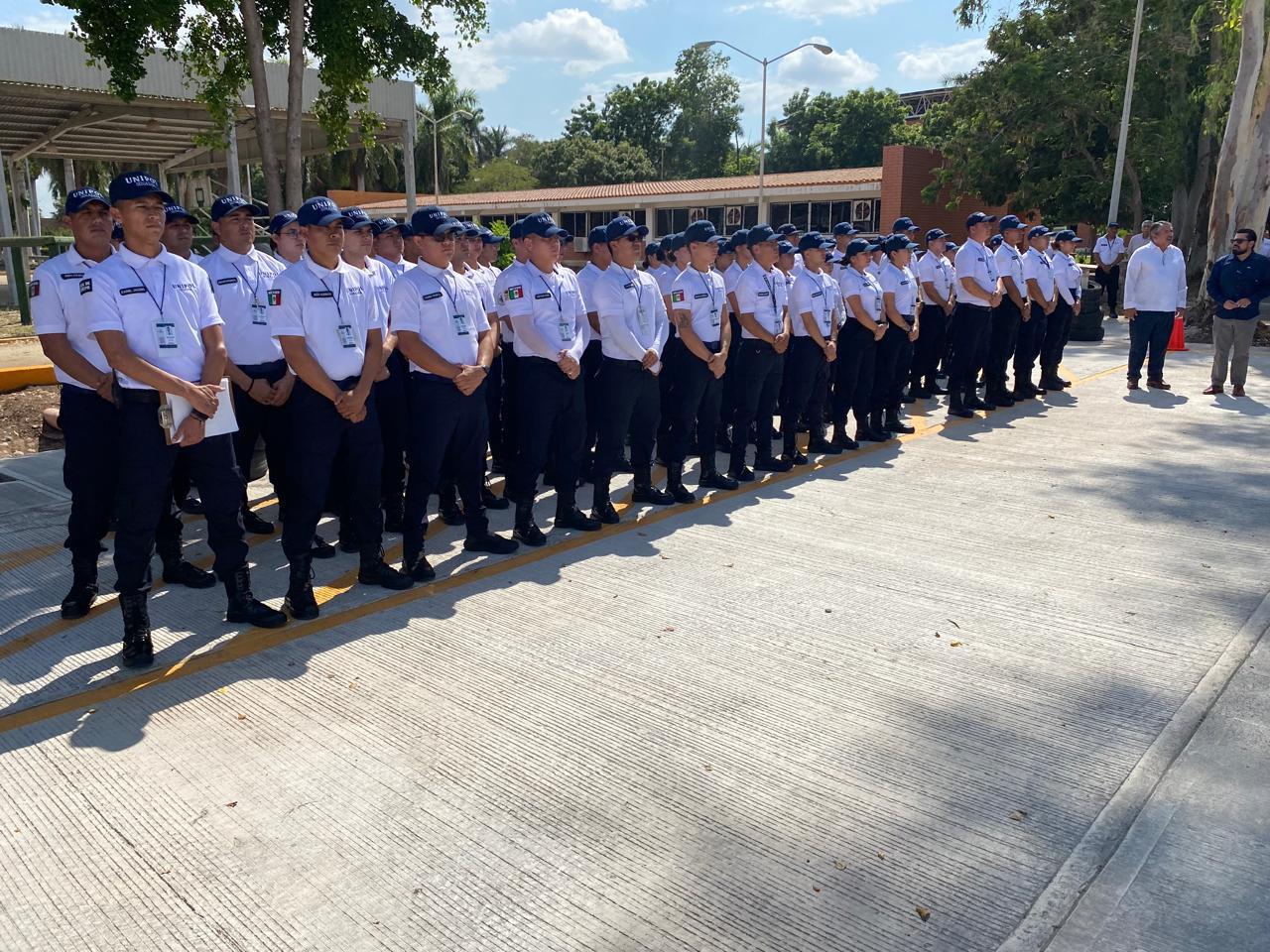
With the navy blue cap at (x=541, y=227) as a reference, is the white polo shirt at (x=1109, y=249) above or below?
above

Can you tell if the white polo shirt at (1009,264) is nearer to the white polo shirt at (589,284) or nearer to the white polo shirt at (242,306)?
the white polo shirt at (589,284)

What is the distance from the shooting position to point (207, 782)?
3307 millimetres

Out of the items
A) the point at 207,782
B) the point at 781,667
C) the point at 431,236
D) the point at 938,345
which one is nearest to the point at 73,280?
the point at 431,236

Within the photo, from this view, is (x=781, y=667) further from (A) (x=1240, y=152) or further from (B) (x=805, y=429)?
(A) (x=1240, y=152)

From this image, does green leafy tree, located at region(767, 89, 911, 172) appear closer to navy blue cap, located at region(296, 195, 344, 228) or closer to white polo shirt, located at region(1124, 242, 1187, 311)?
white polo shirt, located at region(1124, 242, 1187, 311)

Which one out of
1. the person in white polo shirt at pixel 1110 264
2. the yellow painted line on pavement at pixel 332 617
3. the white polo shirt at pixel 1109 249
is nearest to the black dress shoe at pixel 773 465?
the yellow painted line on pavement at pixel 332 617

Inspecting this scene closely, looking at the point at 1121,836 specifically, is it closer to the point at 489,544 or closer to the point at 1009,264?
the point at 489,544

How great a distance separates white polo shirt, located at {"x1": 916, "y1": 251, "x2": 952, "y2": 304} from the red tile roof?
27.8 meters

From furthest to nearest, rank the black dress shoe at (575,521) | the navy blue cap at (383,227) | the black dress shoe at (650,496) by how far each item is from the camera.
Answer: the black dress shoe at (650,496) → the navy blue cap at (383,227) → the black dress shoe at (575,521)

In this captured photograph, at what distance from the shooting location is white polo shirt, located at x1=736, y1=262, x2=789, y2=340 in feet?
23.8

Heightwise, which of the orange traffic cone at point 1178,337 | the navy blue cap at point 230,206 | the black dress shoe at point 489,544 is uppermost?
Result: the navy blue cap at point 230,206

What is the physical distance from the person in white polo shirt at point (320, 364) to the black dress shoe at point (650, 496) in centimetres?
240

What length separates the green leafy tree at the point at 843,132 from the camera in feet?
215

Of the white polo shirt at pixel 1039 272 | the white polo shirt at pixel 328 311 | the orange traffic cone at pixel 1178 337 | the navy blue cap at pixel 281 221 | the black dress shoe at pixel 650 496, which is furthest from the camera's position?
the orange traffic cone at pixel 1178 337
